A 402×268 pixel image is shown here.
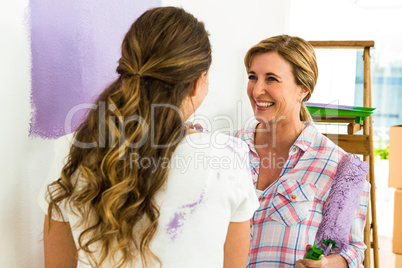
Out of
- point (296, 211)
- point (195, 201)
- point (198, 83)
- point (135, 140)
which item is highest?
point (198, 83)

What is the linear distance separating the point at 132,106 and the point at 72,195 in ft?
0.62

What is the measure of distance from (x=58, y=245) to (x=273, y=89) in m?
0.79

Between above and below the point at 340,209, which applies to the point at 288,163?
above

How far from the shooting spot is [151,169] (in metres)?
0.68

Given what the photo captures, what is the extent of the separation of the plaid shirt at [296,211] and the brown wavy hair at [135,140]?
0.61 meters

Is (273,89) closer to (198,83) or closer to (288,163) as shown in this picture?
(288,163)

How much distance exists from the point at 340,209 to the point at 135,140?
0.71m

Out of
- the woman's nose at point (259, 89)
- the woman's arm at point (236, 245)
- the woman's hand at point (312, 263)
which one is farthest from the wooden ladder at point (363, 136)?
the woman's arm at point (236, 245)

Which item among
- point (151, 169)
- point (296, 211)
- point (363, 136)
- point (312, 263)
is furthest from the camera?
point (363, 136)

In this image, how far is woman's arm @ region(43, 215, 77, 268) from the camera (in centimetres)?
75

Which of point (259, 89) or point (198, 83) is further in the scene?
point (259, 89)

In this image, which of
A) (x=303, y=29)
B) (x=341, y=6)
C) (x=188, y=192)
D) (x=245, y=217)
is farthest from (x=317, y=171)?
(x=341, y=6)

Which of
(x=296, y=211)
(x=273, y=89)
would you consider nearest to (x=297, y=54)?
(x=273, y=89)

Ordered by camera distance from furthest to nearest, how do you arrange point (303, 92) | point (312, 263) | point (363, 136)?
point (363, 136) → point (303, 92) → point (312, 263)
